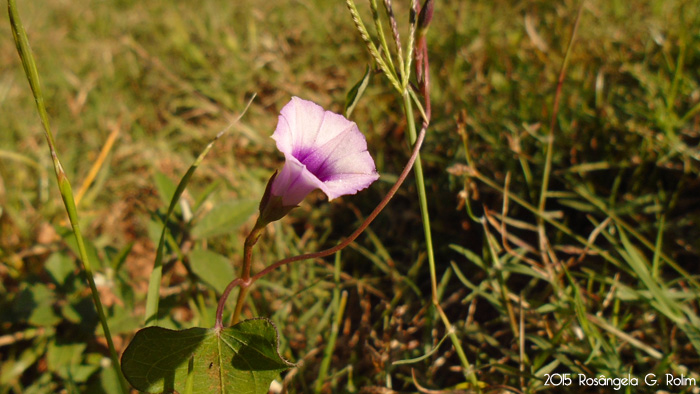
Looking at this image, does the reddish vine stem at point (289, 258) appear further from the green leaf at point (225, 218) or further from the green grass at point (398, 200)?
the green leaf at point (225, 218)

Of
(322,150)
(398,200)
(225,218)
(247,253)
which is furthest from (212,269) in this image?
(398,200)

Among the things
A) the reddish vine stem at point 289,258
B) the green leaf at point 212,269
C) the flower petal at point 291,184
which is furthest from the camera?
the green leaf at point 212,269

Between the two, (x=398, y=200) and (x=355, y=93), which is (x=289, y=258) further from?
(x=398, y=200)

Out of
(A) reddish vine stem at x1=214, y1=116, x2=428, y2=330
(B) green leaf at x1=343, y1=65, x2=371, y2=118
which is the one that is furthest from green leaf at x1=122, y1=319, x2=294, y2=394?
(B) green leaf at x1=343, y1=65, x2=371, y2=118

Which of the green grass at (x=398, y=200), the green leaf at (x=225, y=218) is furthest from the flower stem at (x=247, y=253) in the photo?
the green leaf at (x=225, y=218)

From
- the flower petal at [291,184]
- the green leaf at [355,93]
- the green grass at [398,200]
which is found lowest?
the green grass at [398,200]

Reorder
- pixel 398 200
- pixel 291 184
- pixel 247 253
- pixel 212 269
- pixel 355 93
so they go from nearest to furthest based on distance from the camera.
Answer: pixel 291 184
pixel 247 253
pixel 355 93
pixel 212 269
pixel 398 200
